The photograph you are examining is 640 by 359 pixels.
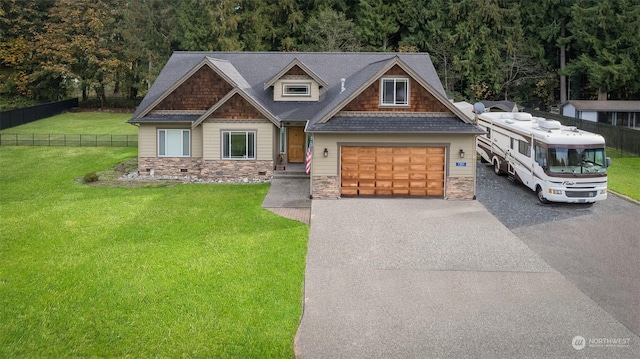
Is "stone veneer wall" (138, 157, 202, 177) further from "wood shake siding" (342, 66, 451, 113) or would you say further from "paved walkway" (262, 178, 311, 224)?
"wood shake siding" (342, 66, 451, 113)

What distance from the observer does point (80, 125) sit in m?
45.0

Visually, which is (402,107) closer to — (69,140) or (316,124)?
(316,124)

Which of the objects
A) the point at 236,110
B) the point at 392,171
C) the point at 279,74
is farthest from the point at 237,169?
the point at 392,171

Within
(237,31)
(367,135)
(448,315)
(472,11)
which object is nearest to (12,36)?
(237,31)

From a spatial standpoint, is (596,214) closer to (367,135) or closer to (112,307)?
(367,135)

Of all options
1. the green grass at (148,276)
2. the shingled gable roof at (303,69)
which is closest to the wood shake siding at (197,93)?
the shingled gable roof at (303,69)

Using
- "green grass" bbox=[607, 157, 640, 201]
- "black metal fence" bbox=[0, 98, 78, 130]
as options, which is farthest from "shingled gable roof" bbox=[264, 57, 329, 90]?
"black metal fence" bbox=[0, 98, 78, 130]

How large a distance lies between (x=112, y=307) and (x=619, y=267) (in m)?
11.4

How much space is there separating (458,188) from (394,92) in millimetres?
4263

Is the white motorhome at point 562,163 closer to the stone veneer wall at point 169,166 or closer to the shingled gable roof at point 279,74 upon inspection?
the shingled gable roof at point 279,74

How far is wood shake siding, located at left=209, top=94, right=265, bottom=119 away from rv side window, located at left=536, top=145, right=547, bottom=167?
36.8 ft

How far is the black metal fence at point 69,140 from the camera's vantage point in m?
35.1

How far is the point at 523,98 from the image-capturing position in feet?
176

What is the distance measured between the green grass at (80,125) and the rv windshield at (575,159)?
32.1 m
